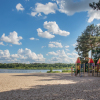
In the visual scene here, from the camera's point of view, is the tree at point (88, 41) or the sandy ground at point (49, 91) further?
the tree at point (88, 41)

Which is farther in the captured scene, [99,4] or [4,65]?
[4,65]

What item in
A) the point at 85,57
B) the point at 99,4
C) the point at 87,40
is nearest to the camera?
the point at 99,4

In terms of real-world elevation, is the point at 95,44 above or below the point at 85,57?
above

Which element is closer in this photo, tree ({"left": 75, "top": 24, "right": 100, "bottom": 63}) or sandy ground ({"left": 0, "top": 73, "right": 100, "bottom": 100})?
sandy ground ({"left": 0, "top": 73, "right": 100, "bottom": 100})

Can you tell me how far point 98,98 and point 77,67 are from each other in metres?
10.7

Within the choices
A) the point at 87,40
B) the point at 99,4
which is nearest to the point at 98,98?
the point at 99,4

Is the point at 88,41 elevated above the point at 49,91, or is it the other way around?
the point at 88,41

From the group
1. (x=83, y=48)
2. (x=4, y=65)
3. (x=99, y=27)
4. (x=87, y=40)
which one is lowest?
(x=4, y=65)

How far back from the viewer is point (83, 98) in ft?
15.7

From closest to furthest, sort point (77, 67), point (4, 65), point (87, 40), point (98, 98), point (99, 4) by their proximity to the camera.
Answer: point (98, 98) → point (99, 4) → point (77, 67) → point (87, 40) → point (4, 65)

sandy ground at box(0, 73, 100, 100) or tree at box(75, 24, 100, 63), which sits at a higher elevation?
tree at box(75, 24, 100, 63)

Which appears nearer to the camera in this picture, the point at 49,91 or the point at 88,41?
the point at 49,91

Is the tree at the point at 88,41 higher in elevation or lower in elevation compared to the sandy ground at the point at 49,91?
higher

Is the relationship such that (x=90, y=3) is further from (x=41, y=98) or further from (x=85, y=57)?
(x=85, y=57)
